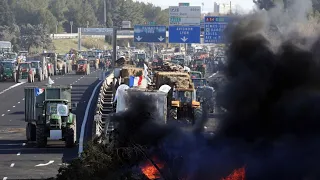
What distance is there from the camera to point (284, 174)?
18328mm

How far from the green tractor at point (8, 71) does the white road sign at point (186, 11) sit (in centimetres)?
1499

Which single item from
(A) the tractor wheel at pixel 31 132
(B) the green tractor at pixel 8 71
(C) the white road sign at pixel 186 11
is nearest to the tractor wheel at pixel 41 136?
(A) the tractor wheel at pixel 31 132

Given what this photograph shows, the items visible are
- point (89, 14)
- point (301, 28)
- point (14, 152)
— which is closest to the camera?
point (301, 28)

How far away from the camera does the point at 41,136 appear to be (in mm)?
36219

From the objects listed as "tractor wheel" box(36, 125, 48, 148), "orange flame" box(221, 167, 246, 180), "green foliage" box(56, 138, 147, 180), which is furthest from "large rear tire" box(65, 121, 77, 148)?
"orange flame" box(221, 167, 246, 180)

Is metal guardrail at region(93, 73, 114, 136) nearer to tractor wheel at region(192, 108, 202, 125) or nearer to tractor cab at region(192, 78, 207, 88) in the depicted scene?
tractor wheel at region(192, 108, 202, 125)

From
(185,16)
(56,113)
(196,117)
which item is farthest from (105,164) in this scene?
(185,16)

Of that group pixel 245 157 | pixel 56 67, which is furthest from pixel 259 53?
pixel 56 67

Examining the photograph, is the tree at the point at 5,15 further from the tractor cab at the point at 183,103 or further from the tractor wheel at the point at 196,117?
the tractor wheel at the point at 196,117

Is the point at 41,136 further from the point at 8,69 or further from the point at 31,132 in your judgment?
the point at 8,69

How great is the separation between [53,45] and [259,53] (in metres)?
143

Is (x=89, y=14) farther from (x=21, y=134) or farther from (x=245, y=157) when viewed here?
(x=245, y=157)

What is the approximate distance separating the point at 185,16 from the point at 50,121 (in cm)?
4291

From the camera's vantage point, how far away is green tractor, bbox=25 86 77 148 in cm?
3619
